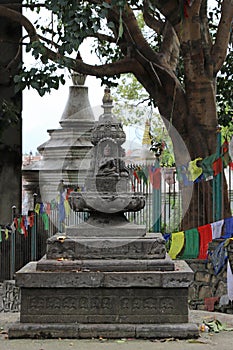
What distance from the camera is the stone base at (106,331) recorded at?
7.32 meters

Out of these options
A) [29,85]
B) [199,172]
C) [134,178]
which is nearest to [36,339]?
[199,172]

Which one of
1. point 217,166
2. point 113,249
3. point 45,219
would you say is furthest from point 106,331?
point 45,219

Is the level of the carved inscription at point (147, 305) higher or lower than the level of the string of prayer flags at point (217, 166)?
lower

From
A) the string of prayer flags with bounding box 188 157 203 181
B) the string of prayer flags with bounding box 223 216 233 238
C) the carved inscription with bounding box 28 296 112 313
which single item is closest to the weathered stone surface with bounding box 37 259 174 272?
the carved inscription with bounding box 28 296 112 313

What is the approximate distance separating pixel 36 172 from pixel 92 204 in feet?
31.5

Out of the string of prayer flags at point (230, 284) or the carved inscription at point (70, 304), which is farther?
the string of prayer flags at point (230, 284)

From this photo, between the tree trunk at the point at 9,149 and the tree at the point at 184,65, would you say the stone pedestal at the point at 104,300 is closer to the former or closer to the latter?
the tree at the point at 184,65

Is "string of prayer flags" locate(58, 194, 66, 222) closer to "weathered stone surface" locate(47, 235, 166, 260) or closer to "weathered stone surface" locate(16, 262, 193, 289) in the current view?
"weathered stone surface" locate(47, 235, 166, 260)

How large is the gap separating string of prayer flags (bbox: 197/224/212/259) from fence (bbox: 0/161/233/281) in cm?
208

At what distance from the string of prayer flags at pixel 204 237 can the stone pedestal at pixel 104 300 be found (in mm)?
2807

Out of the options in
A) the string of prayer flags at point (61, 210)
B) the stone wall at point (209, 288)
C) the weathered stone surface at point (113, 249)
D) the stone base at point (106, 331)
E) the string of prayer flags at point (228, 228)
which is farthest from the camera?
the string of prayer flags at point (61, 210)

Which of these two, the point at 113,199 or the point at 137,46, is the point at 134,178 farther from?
the point at 113,199

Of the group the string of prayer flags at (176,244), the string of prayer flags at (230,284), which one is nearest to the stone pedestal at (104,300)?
the string of prayer flags at (230,284)

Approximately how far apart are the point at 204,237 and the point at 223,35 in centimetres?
415
